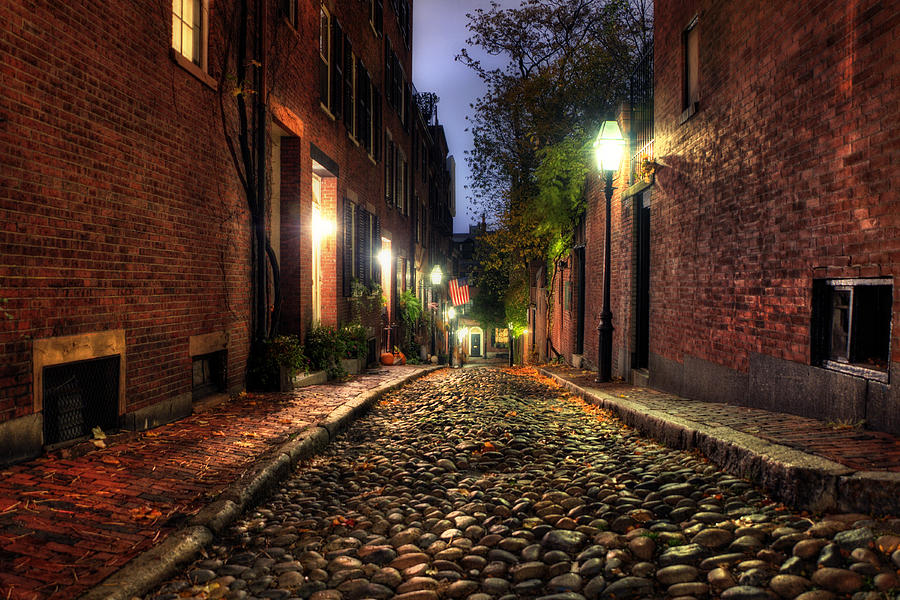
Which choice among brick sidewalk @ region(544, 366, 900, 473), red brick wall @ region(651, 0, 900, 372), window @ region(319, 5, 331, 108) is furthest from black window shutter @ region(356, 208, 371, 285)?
brick sidewalk @ region(544, 366, 900, 473)

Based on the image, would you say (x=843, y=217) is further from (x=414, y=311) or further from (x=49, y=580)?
(x=414, y=311)

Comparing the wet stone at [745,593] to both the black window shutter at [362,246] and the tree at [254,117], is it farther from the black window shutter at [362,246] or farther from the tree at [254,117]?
the black window shutter at [362,246]

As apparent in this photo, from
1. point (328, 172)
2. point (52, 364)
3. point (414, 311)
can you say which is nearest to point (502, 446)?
point (52, 364)

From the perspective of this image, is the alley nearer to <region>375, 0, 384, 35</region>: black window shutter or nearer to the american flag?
<region>375, 0, 384, 35</region>: black window shutter

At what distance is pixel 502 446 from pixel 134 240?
3.60 m

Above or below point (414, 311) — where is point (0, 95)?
above

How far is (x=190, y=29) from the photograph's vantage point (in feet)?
19.8

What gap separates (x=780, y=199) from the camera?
501 cm

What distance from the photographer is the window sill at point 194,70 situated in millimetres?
5397

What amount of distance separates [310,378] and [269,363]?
4.35 ft

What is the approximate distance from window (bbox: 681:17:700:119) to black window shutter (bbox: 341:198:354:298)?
21.1 ft

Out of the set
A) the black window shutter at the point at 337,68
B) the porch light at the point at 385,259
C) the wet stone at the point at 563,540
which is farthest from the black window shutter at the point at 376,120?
the wet stone at the point at 563,540

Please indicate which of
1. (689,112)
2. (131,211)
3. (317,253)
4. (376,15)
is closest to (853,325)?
(689,112)

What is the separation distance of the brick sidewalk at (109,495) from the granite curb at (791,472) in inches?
127
